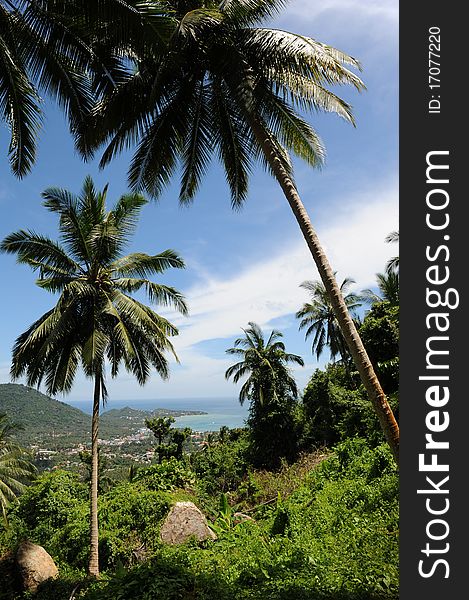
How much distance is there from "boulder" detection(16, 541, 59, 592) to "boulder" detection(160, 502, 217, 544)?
322cm

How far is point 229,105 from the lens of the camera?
8.16 metres

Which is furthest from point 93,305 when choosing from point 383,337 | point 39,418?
point 39,418

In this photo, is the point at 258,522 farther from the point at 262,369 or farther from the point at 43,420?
the point at 43,420

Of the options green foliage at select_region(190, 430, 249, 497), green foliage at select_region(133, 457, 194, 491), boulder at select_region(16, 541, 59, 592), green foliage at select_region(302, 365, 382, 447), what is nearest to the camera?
boulder at select_region(16, 541, 59, 592)

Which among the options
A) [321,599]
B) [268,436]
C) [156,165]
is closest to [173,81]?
[156,165]

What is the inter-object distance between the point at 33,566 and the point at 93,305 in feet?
24.0

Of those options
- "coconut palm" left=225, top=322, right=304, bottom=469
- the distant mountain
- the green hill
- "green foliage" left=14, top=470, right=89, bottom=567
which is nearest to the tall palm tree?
"coconut palm" left=225, top=322, right=304, bottom=469

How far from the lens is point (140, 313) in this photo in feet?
38.3

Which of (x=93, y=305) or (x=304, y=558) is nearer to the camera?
(x=304, y=558)

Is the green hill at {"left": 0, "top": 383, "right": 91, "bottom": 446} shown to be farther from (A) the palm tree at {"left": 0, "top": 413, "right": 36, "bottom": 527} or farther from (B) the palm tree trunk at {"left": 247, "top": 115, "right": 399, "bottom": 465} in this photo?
(B) the palm tree trunk at {"left": 247, "top": 115, "right": 399, "bottom": 465}

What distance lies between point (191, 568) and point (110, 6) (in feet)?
32.7

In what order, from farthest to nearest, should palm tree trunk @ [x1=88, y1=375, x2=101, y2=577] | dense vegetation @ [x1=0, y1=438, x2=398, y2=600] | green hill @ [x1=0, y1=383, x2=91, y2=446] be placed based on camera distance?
green hill @ [x1=0, y1=383, x2=91, y2=446] < palm tree trunk @ [x1=88, y1=375, x2=101, y2=577] < dense vegetation @ [x1=0, y1=438, x2=398, y2=600]

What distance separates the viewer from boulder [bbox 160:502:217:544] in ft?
38.3

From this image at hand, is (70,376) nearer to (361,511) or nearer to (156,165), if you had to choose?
(156,165)
